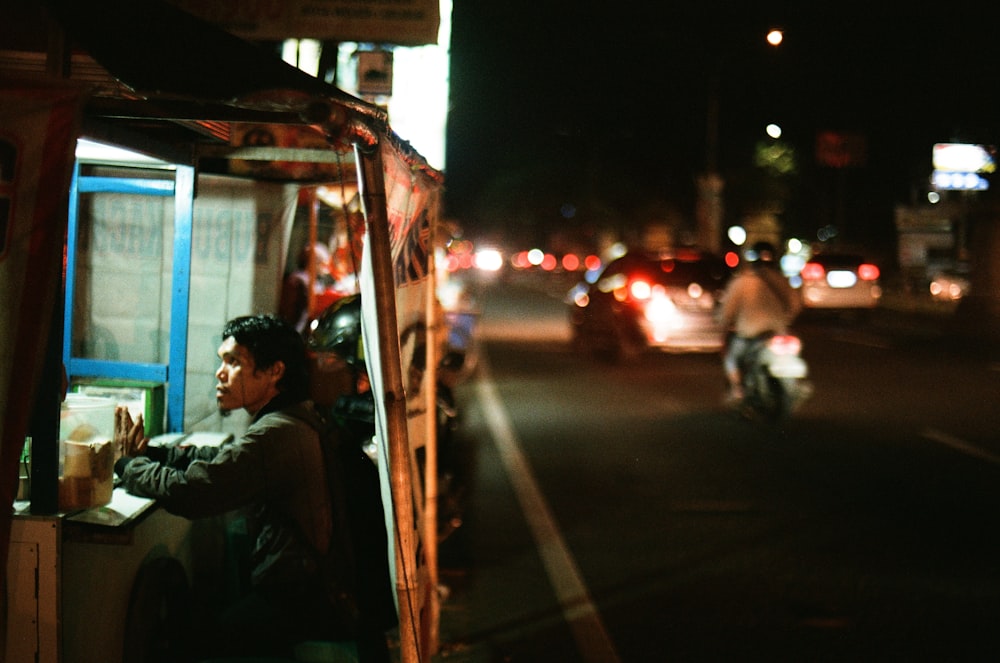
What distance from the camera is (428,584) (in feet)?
15.5

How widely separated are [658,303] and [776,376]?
18.6 ft

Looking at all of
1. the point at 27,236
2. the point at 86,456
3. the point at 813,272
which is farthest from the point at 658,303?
the point at 27,236

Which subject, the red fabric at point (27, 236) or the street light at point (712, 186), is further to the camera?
the street light at point (712, 186)

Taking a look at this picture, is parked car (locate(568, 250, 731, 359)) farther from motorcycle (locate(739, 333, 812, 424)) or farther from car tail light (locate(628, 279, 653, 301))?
motorcycle (locate(739, 333, 812, 424))

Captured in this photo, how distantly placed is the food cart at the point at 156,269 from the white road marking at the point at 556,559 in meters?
0.88

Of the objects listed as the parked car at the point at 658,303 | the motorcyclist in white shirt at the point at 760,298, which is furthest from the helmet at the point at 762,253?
the parked car at the point at 658,303

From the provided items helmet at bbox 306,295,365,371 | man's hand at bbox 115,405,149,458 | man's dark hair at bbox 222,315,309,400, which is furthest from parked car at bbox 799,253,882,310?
man's dark hair at bbox 222,315,309,400

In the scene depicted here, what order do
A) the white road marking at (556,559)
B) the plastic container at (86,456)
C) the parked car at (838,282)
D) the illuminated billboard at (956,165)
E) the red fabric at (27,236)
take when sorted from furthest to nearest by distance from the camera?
1. the illuminated billboard at (956,165)
2. the parked car at (838,282)
3. the white road marking at (556,559)
4. the plastic container at (86,456)
5. the red fabric at (27,236)

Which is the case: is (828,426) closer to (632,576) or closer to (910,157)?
(632,576)

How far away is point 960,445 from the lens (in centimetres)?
1056

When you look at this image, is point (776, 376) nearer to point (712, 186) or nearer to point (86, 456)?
point (86, 456)

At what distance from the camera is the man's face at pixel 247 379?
3.97 meters

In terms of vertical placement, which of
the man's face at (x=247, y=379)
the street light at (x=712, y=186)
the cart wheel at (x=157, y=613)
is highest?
the street light at (x=712, y=186)

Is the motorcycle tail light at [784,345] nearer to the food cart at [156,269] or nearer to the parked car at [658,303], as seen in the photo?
the parked car at [658,303]
